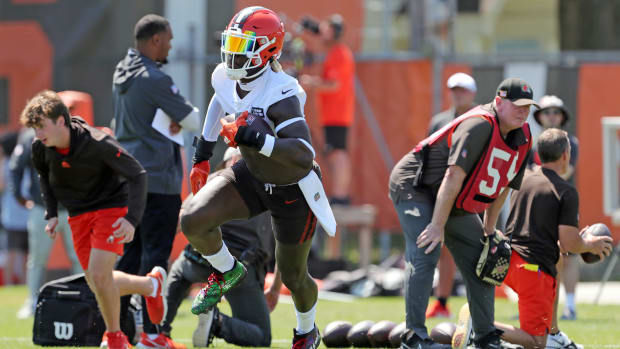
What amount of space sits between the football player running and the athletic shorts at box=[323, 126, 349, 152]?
6.25m

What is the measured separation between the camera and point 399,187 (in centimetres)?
699

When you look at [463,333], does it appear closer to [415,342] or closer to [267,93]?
[415,342]

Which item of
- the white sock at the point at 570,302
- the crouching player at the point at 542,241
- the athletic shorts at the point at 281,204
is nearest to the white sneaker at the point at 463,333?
the crouching player at the point at 542,241

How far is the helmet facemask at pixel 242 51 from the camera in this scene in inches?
243

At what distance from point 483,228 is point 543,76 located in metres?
6.54

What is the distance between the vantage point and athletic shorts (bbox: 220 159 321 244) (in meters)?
6.34

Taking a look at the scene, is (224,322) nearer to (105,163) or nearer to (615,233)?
(105,163)

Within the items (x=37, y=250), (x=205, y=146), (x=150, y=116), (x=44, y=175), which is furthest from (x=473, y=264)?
(x=37, y=250)

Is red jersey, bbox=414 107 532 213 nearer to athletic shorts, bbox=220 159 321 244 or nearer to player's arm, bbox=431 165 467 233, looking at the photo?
player's arm, bbox=431 165 467 233

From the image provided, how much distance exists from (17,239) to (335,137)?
14.3ft

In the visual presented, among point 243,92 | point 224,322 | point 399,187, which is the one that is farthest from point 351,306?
point 243,92

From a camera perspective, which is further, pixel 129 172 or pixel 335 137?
pixel 335 137

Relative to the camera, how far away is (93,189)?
704 centimetres

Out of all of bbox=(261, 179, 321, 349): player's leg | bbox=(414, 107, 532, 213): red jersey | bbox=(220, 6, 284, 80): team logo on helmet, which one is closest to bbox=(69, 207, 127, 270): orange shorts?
bbox=(261, 179, 321, 349): player's leg
